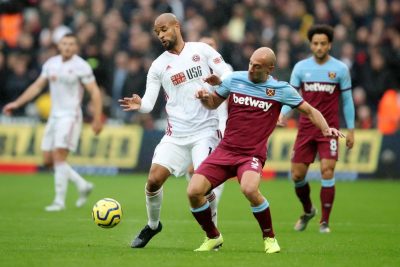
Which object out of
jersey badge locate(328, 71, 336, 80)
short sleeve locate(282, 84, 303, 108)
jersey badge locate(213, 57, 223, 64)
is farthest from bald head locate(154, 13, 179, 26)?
jersey badge locate(328, 71, 336, 80)

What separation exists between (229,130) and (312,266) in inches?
74.0

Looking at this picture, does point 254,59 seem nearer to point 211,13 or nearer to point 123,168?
point 123,168

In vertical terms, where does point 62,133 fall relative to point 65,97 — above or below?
below

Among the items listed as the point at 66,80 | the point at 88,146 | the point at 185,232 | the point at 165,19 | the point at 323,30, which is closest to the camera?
the point at 165,19

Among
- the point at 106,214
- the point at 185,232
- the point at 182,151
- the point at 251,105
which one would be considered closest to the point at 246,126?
the point at 251,105

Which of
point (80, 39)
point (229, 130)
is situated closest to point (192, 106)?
point (229, 130)

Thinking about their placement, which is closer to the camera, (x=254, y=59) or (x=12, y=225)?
(x=254, y=59)

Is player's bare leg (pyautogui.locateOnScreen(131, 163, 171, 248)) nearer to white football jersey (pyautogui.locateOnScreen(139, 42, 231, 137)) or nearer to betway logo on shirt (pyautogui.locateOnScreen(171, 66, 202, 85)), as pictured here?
white football jersey (pyautogui.locateOnScreen(139, 42, 231, 137))

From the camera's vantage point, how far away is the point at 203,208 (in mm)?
10703

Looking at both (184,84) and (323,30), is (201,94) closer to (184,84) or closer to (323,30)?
(184,84)

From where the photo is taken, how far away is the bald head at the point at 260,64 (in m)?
10.5

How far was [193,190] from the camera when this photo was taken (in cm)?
1055

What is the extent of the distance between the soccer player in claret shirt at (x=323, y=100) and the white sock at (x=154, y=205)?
9.46 ft

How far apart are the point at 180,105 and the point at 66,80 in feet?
18.7
